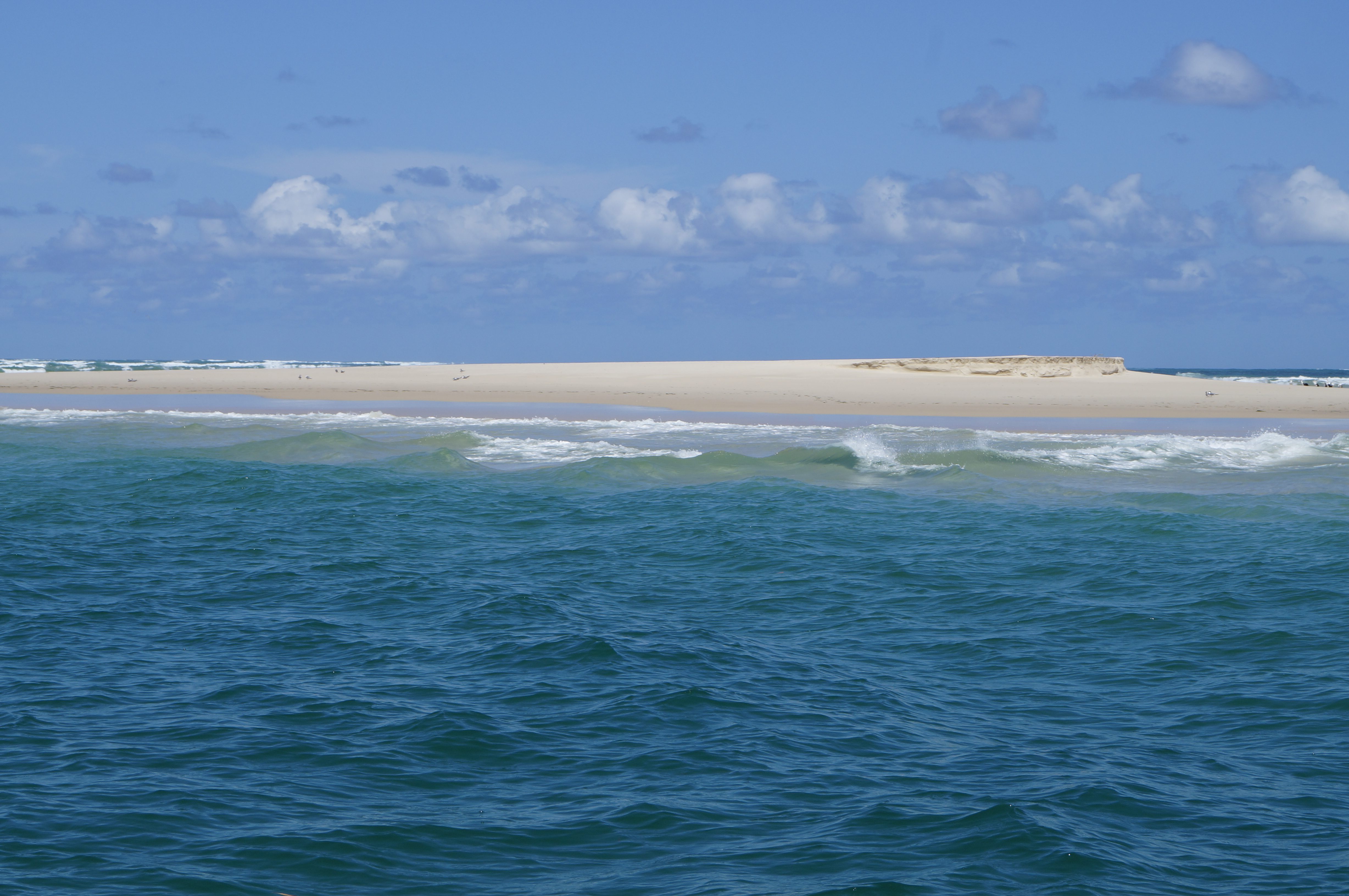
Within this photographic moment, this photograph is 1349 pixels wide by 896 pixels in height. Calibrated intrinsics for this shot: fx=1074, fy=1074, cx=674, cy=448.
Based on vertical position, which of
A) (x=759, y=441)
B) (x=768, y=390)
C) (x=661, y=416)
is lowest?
(x=759, y=441)

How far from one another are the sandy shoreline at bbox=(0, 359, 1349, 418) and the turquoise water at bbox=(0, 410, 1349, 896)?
18256 mm

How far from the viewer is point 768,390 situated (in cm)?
3991

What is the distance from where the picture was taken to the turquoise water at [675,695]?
17.2ft

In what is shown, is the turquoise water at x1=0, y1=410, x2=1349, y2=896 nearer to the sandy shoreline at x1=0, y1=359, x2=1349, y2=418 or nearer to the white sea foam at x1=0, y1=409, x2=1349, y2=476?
the white sea foam at x1=0, y1=409, x2=1349, y2=476

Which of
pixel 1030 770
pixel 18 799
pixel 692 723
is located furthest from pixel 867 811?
pixel 18 799

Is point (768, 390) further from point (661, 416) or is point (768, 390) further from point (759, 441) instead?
point (759, 441)

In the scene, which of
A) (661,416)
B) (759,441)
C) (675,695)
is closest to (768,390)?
(661,416)

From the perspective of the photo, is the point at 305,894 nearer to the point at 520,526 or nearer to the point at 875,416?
the point at 520,526

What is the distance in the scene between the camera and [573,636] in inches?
350

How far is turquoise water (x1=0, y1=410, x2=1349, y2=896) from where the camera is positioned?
17.2 feet

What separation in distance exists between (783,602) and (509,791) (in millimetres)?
4917

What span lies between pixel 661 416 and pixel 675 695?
81.7 ft

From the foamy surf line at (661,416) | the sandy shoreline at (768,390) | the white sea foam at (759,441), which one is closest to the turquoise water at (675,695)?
the white sea foam at (759,441)

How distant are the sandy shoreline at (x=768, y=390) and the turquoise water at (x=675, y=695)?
18.3 metres
